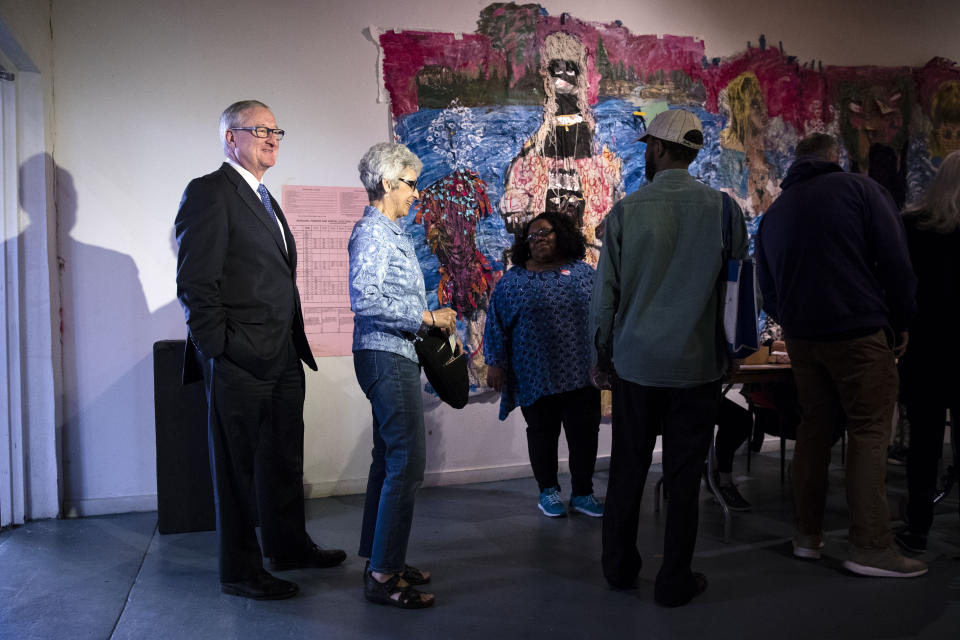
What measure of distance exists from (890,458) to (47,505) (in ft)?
16.1

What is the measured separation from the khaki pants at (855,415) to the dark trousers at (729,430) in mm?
874

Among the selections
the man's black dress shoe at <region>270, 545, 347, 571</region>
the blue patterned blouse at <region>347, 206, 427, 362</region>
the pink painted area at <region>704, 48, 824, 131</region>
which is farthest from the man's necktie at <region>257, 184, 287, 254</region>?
the pink painted area at <region>704, 48, 824, 131</region>

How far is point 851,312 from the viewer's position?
9.07ft

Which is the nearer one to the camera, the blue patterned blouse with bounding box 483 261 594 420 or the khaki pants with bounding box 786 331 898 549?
the khaki pants with bounding box 786 331 898 549

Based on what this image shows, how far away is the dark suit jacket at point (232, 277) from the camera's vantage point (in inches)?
98.7

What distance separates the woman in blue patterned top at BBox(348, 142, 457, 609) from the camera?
253 cm

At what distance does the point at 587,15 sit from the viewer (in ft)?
15.1

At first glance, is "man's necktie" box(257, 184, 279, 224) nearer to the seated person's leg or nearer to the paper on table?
the paper on table

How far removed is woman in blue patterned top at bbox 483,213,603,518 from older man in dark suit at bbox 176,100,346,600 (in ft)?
3.93

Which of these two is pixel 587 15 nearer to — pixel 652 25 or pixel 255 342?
pixel 652 25

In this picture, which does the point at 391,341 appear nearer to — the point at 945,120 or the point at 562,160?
the point at 562,160

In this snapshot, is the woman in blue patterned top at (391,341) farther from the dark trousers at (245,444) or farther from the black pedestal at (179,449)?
the black pedestal at (179,449)

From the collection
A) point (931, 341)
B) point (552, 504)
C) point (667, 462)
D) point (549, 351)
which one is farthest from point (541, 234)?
point (931, 341)

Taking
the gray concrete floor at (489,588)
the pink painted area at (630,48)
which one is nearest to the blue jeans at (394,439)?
the gray concrete floor at (489,588)
